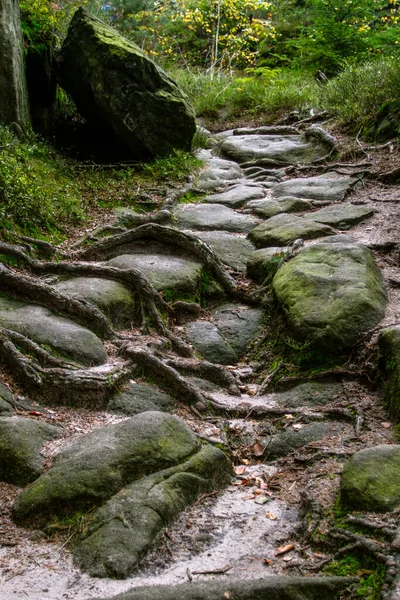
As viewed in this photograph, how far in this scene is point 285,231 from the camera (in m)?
6.46

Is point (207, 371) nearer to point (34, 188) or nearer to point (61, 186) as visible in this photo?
point (34, 188)

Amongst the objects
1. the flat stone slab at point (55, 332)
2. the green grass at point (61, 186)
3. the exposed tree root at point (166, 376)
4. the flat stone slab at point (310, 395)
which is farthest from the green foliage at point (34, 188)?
the flat stone slab at point (310, 395)

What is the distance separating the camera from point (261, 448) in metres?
3.74

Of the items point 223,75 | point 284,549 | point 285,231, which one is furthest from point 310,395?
point 223,75

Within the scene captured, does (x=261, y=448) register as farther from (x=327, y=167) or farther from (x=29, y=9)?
(x=29, y=9)

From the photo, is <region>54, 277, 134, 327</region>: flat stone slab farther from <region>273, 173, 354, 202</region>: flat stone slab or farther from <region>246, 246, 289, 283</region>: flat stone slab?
<region>273, 173, 354, 202</region>: flat stone slab

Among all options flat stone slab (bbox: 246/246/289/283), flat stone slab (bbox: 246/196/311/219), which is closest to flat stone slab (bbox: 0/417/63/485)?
flat stone slab (bbox: 246/246/289/283)

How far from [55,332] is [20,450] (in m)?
1.24

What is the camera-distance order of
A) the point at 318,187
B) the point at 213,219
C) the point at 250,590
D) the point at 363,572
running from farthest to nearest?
the point at 318,187 < the point at 213,219 < the point at 363,572 < the point at 250,590

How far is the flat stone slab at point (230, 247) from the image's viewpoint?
6.29 m

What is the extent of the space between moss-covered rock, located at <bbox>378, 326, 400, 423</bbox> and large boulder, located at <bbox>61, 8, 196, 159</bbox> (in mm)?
5904

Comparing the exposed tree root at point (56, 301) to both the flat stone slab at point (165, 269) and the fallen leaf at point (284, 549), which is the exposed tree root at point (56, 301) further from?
the fallen leaf at point (284, 549)

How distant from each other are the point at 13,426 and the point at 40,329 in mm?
1079

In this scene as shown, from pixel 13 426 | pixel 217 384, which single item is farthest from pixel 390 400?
pixel 13 426
